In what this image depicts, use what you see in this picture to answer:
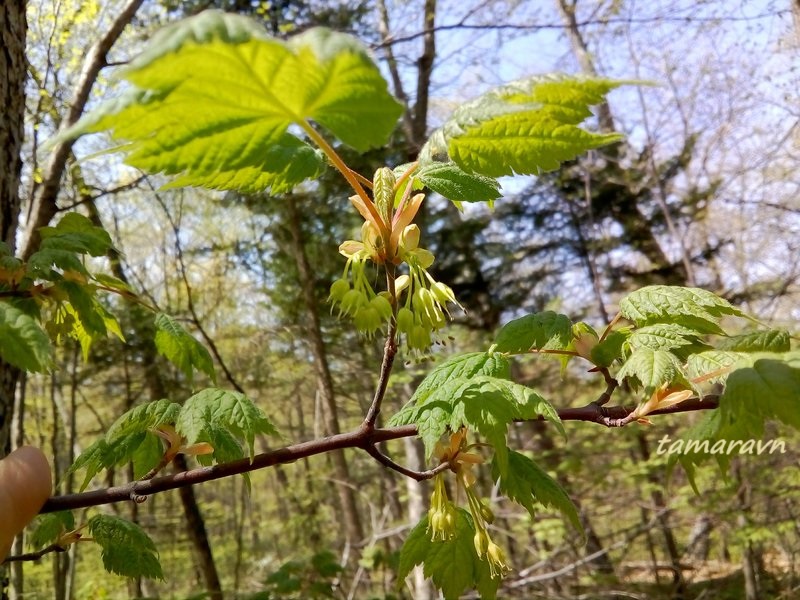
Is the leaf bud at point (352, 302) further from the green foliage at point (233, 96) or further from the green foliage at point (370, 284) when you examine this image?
the green foliage at point (233, 96)

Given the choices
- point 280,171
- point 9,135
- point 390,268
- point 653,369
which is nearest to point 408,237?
point 390,268

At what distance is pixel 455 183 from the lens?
84cm

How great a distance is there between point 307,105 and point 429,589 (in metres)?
4.46

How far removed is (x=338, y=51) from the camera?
44 cm

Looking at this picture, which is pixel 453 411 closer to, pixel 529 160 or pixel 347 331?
pixel 529 160

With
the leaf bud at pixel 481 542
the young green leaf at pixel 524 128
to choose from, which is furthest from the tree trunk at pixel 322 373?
Answer: the young green leaf at pixel 524 128

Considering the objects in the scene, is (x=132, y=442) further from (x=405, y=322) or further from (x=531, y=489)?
(x=531, y=489)

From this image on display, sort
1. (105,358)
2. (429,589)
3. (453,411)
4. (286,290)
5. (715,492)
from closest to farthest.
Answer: (453,411) → (429,589) → (715,492) → (105,358) → (286,290)

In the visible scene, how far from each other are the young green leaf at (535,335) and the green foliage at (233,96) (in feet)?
1.86

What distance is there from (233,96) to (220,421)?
61 centimetres

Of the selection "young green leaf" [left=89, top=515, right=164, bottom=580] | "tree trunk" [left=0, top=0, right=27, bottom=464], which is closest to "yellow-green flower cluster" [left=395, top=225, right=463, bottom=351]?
"young green leaf" [left=89, top=515, right=164, bottom=580]

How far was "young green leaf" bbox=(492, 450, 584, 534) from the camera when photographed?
3.17ft

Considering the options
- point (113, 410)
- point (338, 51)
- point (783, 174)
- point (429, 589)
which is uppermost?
point (783, 174)

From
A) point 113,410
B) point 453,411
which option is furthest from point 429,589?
point 113,410
